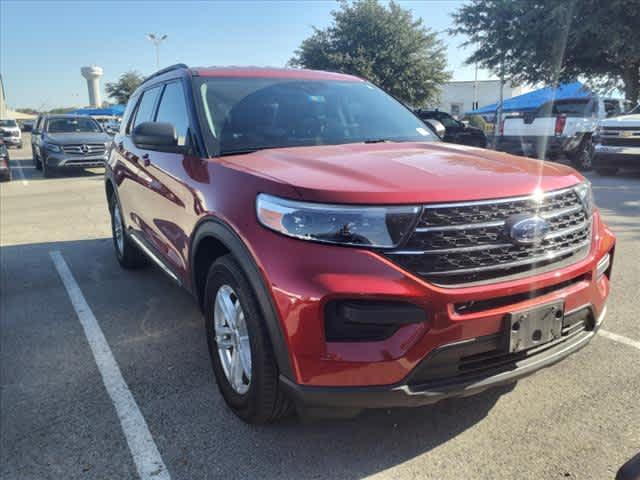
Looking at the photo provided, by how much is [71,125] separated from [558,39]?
1563 cm

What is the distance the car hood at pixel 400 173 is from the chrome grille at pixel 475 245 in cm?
5

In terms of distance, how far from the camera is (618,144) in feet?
35.8

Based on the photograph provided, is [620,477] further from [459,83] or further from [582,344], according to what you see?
[459,83]

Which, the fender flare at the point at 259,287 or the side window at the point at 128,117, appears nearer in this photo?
the fender flare at the point at 259,287

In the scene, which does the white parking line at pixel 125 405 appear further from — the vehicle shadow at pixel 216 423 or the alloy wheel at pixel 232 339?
the alloy wheel at pixel 232 339

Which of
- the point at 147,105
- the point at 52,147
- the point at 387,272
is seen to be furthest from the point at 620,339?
the point at 52,147

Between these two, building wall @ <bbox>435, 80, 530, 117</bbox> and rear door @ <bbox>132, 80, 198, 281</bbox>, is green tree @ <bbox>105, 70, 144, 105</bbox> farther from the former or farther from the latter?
rear door @ <bbox>132, 80, 198, 281</bbox>

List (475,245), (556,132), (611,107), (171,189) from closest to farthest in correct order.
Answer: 1. (475,245)
2. (171,189)
3. (556,132)
4. (611,107)

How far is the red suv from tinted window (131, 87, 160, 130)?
5.52ft

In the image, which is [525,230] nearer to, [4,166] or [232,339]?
[232,339]

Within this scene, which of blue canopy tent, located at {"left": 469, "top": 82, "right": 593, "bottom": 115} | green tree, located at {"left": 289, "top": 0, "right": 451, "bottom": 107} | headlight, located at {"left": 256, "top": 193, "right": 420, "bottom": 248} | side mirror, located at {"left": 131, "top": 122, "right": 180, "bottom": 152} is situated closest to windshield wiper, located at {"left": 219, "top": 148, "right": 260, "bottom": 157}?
side mirror, located at {"left": 131, "top": 122, "right": 180, "bottom": 152}

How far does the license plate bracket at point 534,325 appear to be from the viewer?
2037 mm

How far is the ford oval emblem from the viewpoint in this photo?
6.77ft

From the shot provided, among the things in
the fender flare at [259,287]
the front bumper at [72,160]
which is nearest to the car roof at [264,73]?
the fender flare at [259,287]
